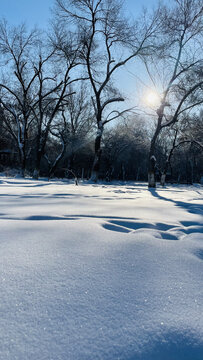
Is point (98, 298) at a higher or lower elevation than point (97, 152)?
lower

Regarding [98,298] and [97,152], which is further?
[97,152]

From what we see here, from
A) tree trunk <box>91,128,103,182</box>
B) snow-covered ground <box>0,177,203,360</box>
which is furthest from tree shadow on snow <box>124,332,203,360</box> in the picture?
tree trunk <box>91,128,103,182</box>

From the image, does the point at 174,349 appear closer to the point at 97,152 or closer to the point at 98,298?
the point at 98,298

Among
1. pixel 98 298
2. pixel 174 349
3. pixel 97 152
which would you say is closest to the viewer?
pixel 174 349

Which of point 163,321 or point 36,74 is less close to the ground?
point 36,74

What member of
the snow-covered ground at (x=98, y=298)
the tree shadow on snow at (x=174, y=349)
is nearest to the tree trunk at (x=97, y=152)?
the snow-covered ground at (x=98, y=298)

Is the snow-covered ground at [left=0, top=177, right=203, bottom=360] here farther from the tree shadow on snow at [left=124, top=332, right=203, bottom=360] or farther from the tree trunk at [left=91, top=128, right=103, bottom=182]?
the tree trunk at [left=91, top=128, right=103, bottom=182]

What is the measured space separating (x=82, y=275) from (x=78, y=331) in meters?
0.28

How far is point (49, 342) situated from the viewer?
501 mm

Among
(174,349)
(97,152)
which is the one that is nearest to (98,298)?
(174,349)

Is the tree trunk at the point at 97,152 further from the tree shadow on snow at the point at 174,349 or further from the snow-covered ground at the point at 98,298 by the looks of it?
the tree shadow on snow at the point at 174,349

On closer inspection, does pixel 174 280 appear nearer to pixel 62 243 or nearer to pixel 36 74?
pixel 62 243

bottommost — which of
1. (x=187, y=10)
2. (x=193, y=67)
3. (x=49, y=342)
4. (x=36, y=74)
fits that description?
(x=49, y=342)

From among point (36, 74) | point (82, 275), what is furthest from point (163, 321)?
point (36, 74)
